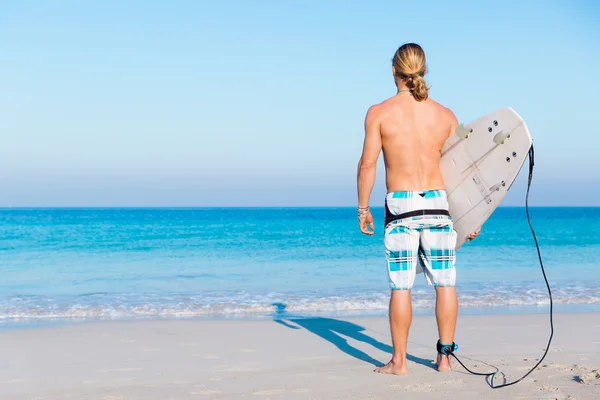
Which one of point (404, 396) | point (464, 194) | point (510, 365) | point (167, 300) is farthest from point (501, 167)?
point (167, 300)

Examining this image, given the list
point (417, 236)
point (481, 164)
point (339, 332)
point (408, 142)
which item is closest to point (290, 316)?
point (339, 332)

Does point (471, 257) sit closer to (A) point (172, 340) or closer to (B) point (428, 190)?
(A) point (172, 340)

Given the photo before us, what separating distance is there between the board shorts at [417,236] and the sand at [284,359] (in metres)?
0.58

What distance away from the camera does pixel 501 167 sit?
3.90 m

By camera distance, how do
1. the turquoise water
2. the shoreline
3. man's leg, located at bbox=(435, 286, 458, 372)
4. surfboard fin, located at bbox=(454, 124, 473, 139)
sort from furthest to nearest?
1. the turquoise water
2. the shoreline
3. surfboard fin, located at bbox=(454, 124, 473, 139)
4. man's leg, located at bbox=(435, 286, 458, 372)

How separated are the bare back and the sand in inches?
42.6

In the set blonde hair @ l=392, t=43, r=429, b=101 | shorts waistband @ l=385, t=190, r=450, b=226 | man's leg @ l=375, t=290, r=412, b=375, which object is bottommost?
man's leg @ l=375, t=290, r=412, b=375

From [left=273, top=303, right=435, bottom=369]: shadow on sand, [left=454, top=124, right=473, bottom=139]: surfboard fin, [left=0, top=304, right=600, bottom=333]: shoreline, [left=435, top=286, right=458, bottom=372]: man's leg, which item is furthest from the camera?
[left=0, top=304, right=600, bottom=333]: shoreline

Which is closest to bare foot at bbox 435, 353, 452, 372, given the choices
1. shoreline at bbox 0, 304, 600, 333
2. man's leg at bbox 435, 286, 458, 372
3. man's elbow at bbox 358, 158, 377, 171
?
man's leg at bbox 435, 286, 458, 372

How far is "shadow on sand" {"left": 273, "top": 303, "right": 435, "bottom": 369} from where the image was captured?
4.34 m

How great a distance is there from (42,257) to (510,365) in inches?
572

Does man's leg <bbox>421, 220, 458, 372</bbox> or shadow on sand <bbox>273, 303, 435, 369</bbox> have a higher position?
man's leg <bbox>421, 220, 458, 372</bbox>

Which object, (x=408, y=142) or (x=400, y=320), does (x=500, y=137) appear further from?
(x=400, y=320)

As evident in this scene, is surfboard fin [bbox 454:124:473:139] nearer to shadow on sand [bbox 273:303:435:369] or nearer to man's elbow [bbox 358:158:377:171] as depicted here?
man's elbow [bbox 358:158:377:171]
